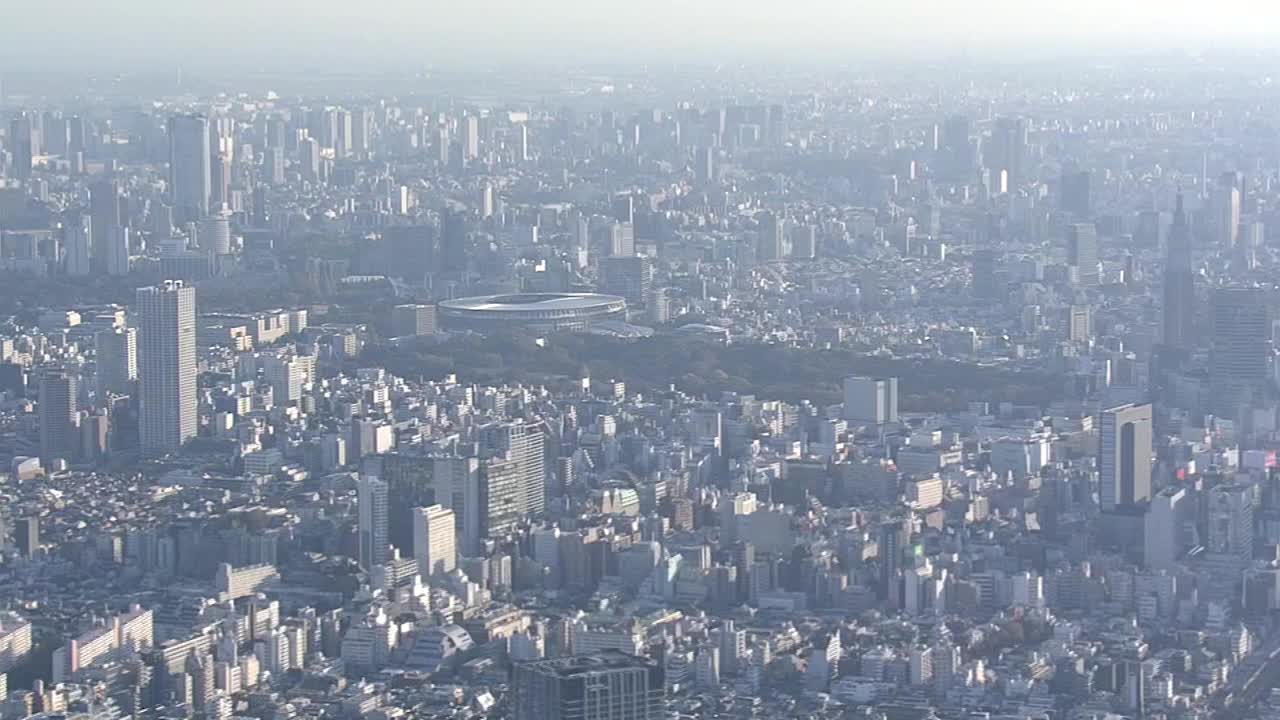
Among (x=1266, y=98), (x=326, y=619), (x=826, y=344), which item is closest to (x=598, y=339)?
(x=826, y=344)

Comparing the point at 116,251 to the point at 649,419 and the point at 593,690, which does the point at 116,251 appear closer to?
the point at 649,419

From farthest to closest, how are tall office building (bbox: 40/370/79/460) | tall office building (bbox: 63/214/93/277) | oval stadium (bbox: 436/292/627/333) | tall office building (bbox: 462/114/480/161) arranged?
tall office building (bbox: 462/114/480/161), tall office building (bbox: 63/214/93/277), oval stadium (bbox: 436/292/627/333), tall office building (bbox: 40/370/79/460)

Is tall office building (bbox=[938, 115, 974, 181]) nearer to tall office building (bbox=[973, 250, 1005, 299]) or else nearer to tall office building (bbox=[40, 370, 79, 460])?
tall office building (bbox=[973, 250, 1005, 299])

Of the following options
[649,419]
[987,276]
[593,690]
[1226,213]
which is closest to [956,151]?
[1226,213]

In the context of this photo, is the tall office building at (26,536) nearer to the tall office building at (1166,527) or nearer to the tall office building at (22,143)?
the tall office building at (1166,527)

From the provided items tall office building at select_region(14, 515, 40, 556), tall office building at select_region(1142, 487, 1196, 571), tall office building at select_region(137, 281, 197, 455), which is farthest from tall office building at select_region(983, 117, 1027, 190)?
tall office building at select_region(14, 515, 40, 556)

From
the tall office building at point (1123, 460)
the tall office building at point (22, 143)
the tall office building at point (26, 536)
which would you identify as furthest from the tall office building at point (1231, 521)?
the tall office building at point (22, 143)
